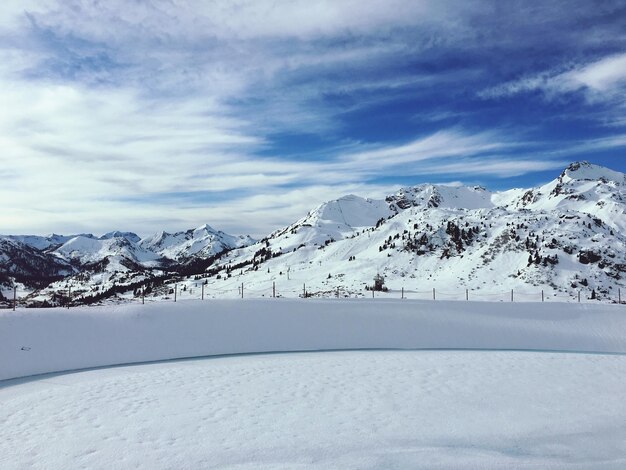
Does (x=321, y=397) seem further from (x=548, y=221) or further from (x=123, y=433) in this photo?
(x=548, y=221)

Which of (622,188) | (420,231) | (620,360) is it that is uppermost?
(622,188)

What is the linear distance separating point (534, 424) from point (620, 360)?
1179 cm

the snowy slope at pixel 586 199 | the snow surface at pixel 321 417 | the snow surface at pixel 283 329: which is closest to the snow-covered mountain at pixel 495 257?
the snow surface at pixel 283 329

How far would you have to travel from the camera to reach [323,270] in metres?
78.9

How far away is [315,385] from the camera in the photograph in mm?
14578

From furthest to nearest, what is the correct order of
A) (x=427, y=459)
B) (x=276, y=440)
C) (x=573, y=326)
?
(x=573, y=326) < (x=276, y=440) < (x=427, y=459)

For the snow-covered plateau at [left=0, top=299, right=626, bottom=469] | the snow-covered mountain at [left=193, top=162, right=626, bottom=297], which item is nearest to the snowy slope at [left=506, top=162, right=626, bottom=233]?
the snow-covered mountain at [left=193, top=162, right=626, bottom=297]

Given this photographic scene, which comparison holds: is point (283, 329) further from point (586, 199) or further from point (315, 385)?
point (586, 199)

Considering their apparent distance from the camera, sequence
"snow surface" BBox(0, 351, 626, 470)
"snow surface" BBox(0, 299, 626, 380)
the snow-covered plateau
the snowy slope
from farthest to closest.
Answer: the snowy slope < "snow surface" BBox(0, 299, 626, 380) < the snow-covered plateau < "snow surface" BBox(0, 351, 626, 470)

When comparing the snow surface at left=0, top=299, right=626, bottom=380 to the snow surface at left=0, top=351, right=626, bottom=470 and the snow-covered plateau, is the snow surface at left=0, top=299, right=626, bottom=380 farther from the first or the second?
the snow surface at left=0, top=351, right=626, bottom=470

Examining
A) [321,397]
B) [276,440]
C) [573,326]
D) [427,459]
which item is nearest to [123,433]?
[276,440]

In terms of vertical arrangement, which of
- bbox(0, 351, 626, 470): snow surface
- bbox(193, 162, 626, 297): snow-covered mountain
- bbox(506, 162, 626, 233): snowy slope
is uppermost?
bbox(506, 162, 626, 233): snowy slope

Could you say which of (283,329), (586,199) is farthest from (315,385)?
(586,199)

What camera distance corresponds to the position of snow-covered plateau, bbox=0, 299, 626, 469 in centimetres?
912
